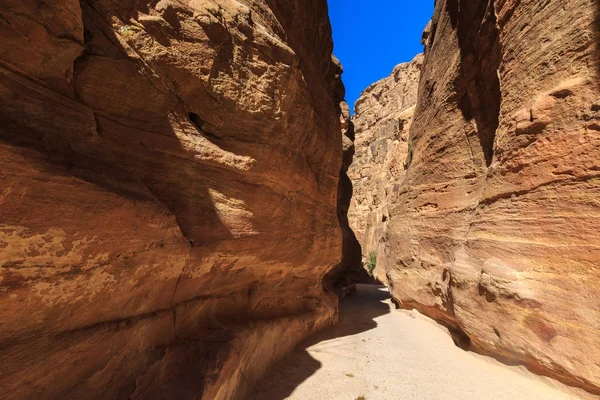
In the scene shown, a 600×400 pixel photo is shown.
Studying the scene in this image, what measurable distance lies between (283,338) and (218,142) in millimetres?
4120

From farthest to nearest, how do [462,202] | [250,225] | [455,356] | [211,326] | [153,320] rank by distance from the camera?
[462,202], [455,356], [250,225], [211,326], [153,320]

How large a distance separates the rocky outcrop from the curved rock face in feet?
61.2

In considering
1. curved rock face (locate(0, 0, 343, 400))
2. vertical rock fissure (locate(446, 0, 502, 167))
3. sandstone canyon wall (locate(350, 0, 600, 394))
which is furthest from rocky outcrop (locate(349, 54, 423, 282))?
curved rock face (locate(0, 0, 343, 400))

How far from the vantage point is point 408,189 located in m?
9.25

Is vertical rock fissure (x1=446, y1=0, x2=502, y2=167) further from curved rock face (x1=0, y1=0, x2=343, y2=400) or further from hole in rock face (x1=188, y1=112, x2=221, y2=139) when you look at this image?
hole in rock face (x1=188, y1=112, x2=221, y2=139)

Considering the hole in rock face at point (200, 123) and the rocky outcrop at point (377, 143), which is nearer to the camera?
the hole in rock face at point (200, 123)

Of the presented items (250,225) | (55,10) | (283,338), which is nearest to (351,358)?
(283,338)

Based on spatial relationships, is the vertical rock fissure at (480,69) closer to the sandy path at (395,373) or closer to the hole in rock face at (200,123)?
the sandy path at (395,373)

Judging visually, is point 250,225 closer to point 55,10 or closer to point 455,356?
point 55,10

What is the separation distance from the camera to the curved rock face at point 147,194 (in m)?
2.02

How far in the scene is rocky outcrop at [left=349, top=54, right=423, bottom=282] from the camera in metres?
25.1

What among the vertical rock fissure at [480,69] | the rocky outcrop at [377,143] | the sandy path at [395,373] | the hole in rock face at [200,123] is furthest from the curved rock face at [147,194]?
the rocky outcrop at [377,143]

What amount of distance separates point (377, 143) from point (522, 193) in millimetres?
27306

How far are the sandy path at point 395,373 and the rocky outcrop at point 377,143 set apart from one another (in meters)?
16.0
